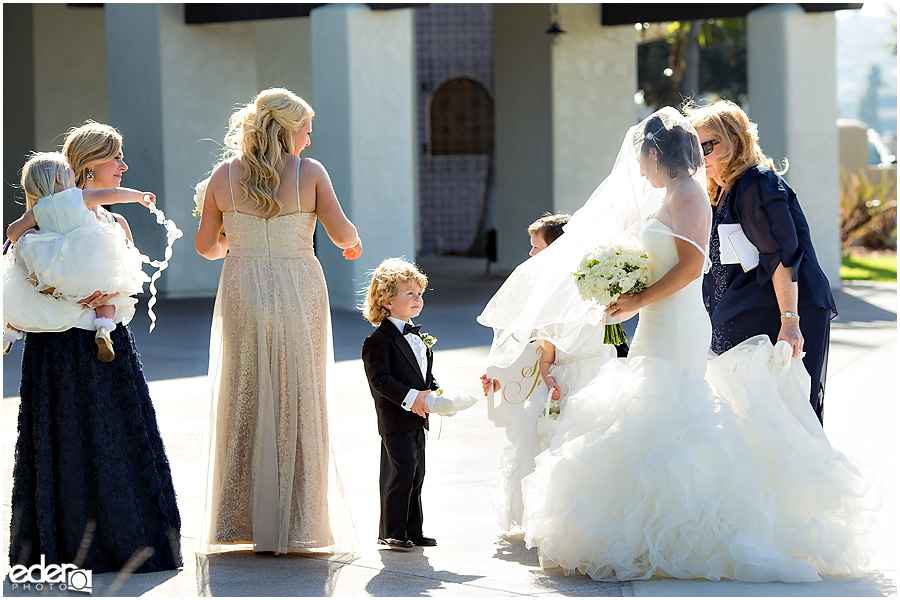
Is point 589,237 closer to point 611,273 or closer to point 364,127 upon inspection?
point 611,273

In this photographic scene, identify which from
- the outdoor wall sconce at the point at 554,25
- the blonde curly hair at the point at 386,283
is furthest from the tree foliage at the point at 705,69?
the blonde curly hair at the point at 386,283

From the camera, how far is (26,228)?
4.43 meters

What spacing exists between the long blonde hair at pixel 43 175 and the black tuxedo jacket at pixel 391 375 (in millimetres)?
1361

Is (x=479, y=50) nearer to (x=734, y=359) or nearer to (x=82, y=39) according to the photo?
(x=82, y=39)

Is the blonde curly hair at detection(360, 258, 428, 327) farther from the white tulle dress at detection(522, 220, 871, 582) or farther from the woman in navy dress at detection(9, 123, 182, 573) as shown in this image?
the woman in navy dress at detection(9, 123, 182, 573)

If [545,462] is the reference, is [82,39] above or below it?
above

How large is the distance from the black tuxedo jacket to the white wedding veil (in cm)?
35

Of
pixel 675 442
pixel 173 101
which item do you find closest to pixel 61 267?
pixel 675 442

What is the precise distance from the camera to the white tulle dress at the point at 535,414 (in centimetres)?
501

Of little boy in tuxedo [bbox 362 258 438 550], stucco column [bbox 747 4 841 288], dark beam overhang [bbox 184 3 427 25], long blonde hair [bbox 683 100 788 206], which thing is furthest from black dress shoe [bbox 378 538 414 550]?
stucco column [bbox 747 4 841 288]

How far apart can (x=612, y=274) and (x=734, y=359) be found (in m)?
0.75

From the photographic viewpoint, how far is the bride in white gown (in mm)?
4191

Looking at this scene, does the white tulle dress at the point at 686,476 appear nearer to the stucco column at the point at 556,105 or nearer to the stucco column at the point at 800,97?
the stucco column at the point at 800,97

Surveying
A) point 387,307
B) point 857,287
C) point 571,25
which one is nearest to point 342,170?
point 571,25
